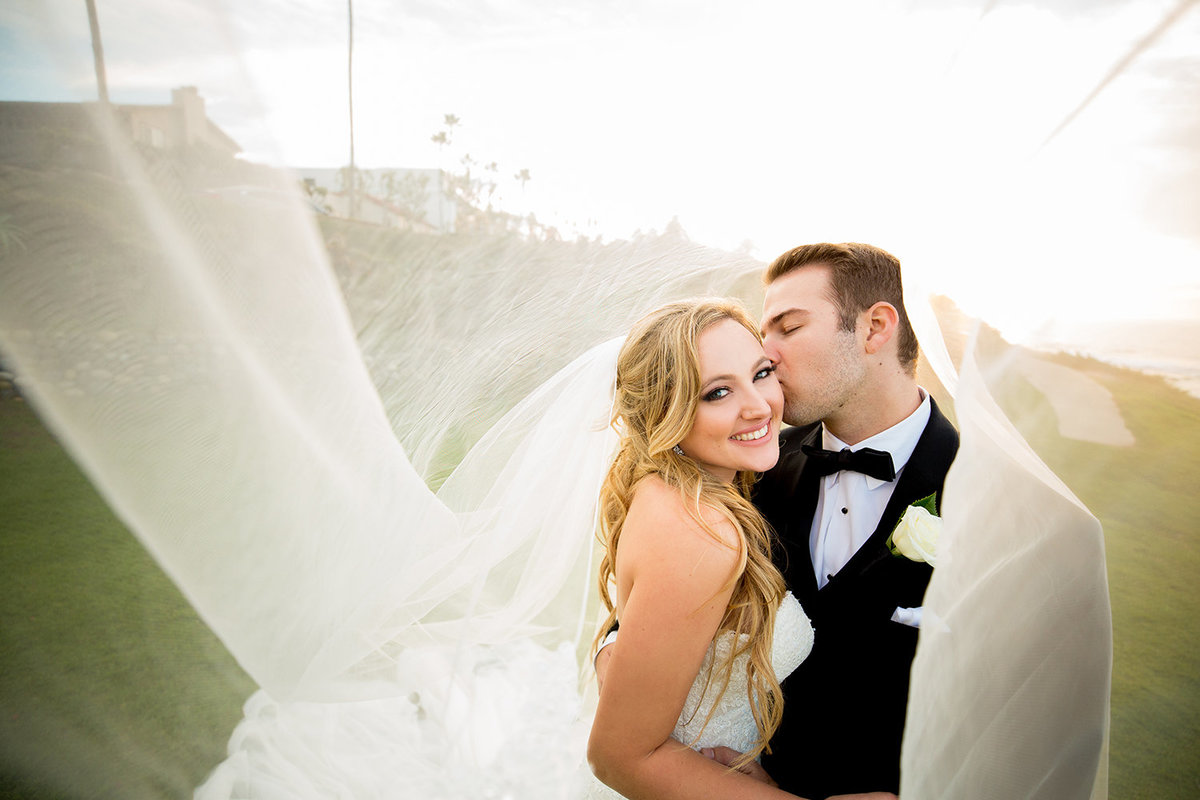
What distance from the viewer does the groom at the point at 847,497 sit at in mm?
1893

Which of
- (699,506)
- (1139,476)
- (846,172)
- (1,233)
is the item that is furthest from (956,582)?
(1,233)

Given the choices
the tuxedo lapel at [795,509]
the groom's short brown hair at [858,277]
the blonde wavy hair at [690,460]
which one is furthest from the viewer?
the groom's short brown hair at [858,277]

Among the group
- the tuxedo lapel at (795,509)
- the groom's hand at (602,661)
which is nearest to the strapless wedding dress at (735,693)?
the tuxedo lapel at (795,509)

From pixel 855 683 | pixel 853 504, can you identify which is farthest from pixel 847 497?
pixel 855 683

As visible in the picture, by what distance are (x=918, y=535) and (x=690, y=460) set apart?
71 centimetres

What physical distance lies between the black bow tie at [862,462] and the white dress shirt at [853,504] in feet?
0.19

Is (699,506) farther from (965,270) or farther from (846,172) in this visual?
(846,172)

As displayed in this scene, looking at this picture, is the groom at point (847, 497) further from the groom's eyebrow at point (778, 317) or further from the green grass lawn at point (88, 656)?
the green grass lawn at point (88, 656)

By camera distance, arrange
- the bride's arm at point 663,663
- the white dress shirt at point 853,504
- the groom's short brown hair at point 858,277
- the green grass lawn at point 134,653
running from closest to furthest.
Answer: the bride's arm at point 663,663 → the white dress shirt at point 853,504 → the groom's short brown hair at point 858,277 → the green grass lawn at point 134,653

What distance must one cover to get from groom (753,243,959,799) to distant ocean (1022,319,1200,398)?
85 centimetres

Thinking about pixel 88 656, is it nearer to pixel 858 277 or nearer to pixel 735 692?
pixel 735 692

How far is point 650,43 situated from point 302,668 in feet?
10.4

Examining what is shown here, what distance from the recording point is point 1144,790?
271 cm

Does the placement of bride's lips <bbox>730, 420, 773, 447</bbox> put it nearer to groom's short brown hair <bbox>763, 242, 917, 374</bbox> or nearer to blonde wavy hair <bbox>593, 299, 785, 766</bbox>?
blonde wavy hair <bbox>593, 299, 785, 766</bbox>
